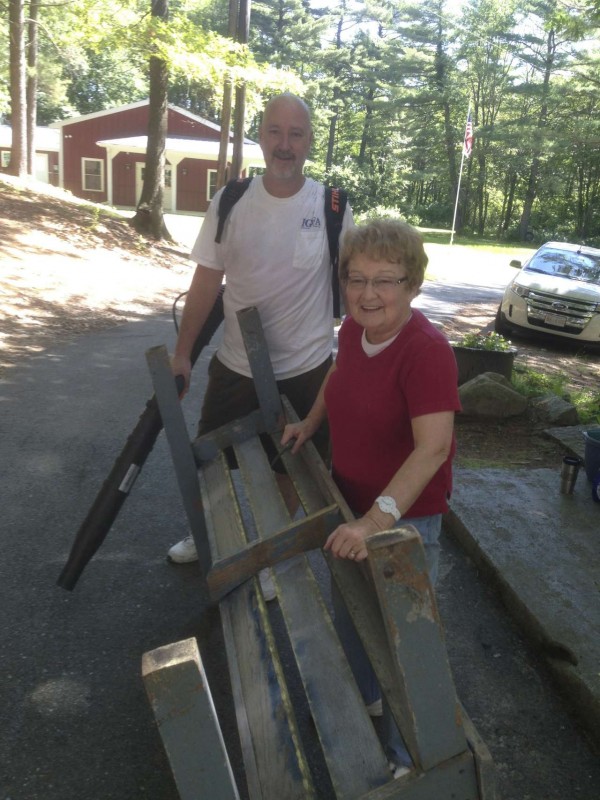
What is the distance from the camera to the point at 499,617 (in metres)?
3.42

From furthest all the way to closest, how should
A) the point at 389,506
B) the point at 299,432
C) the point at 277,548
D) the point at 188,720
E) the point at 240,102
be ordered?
the point at 240,102 < the point at 299,432 < the point at 277,548 < the point at 389,506 < the point at 188,720

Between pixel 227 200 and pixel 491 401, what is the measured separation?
3709 millimetres

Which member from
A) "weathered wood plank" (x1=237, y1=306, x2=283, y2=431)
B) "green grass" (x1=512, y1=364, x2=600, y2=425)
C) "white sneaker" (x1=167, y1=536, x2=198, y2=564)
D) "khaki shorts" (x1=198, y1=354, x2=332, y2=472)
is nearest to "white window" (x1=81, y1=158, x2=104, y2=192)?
"green grass" (x1=512, y1=364, x2=600, y2=425)

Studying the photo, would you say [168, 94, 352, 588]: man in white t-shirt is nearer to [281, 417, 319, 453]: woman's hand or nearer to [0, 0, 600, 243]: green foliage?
[281, 417, 319, 453]: woman's hand

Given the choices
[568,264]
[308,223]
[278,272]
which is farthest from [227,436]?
[568,264]

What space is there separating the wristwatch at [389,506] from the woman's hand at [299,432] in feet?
2.77

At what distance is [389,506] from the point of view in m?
1.79

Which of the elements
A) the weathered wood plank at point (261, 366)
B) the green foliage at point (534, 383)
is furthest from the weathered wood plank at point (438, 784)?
the green foliage at point (534, 383)

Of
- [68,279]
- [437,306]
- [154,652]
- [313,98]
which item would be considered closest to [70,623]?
[154,652]

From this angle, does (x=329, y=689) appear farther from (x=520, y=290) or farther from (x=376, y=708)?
(x=520, y=290)

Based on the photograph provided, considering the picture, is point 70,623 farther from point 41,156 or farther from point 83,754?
point 41,156

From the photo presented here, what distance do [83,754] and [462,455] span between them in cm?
366

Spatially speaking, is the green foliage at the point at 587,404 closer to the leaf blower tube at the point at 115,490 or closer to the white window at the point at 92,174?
the leaf blower tube at the point at 115,490

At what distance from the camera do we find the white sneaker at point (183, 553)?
365 centimetres
